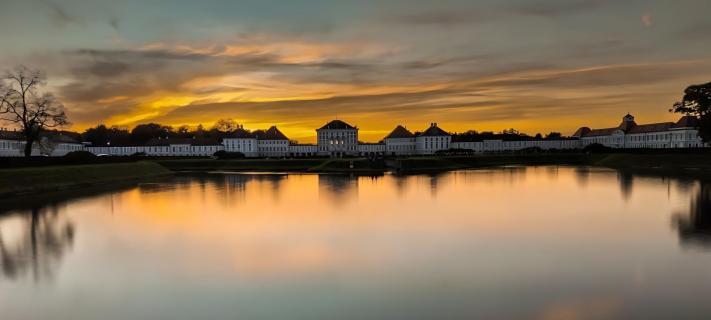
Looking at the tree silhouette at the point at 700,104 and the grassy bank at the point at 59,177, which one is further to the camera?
the tree silhouette at the point at 700,104

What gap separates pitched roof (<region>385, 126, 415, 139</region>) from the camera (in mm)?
105000

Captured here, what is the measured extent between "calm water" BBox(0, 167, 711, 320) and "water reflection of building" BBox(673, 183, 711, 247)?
0.22ft

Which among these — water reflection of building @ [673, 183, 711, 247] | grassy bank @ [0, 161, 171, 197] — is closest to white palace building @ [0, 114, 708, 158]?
grassy bank @ [0, 161, 171, 197]

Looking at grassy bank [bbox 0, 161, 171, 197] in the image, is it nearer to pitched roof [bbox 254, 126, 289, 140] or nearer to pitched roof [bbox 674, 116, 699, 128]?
pitched roof [bbox 254, 126, 289, 140]

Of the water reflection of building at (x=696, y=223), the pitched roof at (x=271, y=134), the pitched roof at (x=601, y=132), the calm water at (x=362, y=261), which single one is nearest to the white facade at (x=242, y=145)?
the pitched roof at (x=271, y=134)

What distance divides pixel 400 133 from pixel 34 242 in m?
94.3

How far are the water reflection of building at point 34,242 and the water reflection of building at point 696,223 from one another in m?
15.0

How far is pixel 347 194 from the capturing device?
25.7m

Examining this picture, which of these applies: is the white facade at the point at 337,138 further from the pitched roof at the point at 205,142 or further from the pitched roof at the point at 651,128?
the pitched roof at the point at 651,128

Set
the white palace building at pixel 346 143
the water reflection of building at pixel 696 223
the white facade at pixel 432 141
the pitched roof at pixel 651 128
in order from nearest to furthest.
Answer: the water reflection of building at pixel 696 223 < the pitched roof at pixel 651 128 < the white palace building at pixel 346 143 < the white facade at pixel 432 141

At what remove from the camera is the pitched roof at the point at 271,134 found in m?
103

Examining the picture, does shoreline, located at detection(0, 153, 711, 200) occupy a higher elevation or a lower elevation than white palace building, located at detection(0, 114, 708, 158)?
lower

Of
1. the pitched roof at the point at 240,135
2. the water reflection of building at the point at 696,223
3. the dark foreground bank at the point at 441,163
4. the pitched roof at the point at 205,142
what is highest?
the pitched roof at the point at 240,135

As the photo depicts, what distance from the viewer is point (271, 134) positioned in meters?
104
